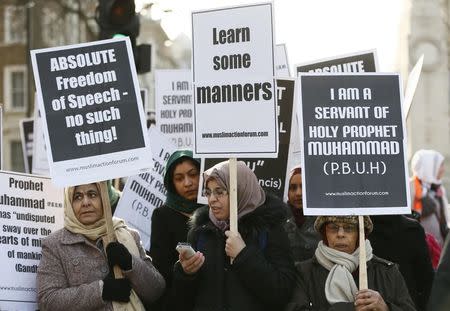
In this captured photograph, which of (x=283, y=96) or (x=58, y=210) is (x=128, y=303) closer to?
(x=58, y=210)

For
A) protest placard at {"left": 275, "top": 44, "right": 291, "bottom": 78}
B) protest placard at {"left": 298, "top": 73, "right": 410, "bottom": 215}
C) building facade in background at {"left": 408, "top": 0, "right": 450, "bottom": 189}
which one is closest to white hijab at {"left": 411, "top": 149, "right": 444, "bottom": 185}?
protest placard at {"left": 275, "top": 44, "right": 291, "bottom": 78}

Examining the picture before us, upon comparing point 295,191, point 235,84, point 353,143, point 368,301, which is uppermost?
point 235,84

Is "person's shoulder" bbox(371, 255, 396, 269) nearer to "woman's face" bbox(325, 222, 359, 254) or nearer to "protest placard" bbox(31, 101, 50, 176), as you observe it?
"woman's face" bbox(325, 222, 359, 254)

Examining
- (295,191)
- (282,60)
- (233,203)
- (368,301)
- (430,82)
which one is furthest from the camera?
(430,82)

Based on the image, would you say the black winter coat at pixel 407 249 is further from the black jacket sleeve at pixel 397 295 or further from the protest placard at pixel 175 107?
the protest placard at pixel 175 107

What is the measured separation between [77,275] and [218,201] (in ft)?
2.88

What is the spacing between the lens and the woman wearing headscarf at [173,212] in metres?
7.54

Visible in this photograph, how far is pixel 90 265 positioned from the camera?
695 centimetres

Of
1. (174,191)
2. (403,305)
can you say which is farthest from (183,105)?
(403,305)

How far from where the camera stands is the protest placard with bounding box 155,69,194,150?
10602 millimetres

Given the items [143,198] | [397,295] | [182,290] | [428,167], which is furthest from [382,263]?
[428,167]

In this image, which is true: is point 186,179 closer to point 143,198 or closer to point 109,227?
point 109,227

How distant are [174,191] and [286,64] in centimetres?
262

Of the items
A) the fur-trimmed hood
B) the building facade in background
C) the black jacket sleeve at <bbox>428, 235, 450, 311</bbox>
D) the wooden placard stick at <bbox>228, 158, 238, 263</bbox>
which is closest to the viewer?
the black jacket sleeve at <bbox>428, 235, 450, 311</bbox>
